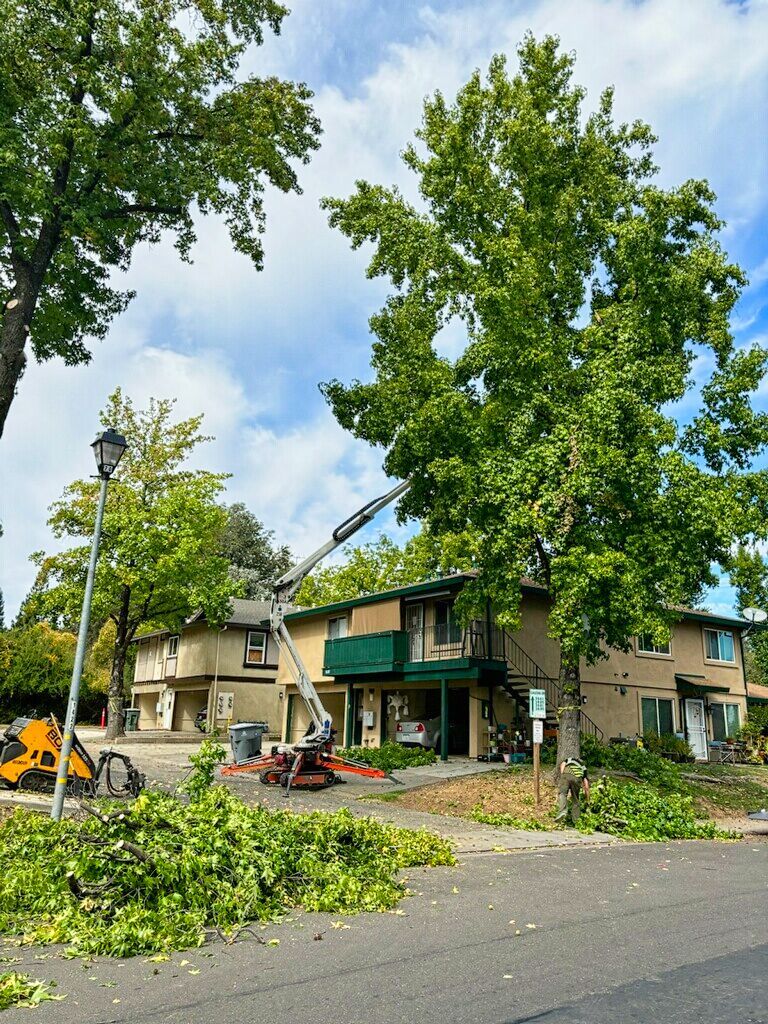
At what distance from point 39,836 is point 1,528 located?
8.03 metres

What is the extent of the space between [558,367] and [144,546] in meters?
19.4

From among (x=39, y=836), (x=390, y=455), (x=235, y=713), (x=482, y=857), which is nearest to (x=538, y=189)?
(x=390, y=455)

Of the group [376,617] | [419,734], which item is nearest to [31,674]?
[376,617]

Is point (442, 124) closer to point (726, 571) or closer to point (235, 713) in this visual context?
point (726, 571)

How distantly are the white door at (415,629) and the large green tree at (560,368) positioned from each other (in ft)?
21.2

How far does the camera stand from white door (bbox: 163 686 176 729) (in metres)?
40.6

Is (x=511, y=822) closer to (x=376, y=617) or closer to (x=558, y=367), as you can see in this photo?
(x=558, y=367)

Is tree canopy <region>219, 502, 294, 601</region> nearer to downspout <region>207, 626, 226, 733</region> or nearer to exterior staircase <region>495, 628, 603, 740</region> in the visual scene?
downspout <region>207, 626, 226, 733</region>

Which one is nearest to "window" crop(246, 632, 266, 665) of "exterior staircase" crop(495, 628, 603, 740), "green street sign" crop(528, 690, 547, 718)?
"exterior staircase" crop(495, 628, 603, 740)

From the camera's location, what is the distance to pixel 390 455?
18.9m

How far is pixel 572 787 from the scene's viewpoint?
13234 millimetres

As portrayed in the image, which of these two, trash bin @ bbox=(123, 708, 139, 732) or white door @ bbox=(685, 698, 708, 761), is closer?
white door @ bbox=(685, 698, 708, 761)

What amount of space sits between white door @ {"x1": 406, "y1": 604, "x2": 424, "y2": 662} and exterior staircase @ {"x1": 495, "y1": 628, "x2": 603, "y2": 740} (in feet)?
9.57

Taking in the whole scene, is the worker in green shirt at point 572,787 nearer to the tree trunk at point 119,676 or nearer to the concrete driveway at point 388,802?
the concrete driveway at point 388,802
